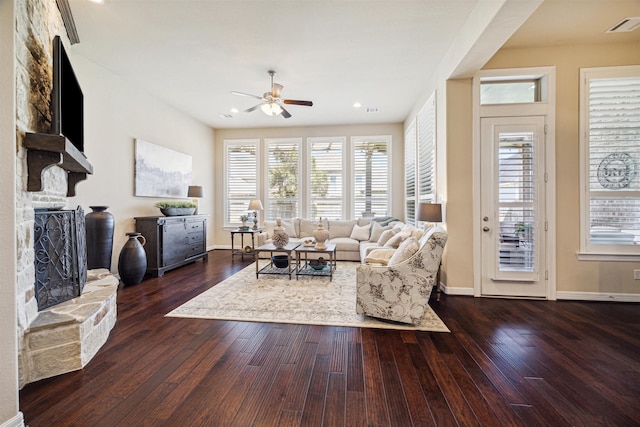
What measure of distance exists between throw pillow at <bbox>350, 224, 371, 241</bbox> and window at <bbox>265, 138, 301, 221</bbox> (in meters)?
1.65

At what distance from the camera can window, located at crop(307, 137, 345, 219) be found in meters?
6.74

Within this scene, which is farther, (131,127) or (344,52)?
(131,127)

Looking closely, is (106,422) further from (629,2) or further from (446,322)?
(629,2)

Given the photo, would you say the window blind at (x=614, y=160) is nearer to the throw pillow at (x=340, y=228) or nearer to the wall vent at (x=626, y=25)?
the wall vent at (x=626, y=25)

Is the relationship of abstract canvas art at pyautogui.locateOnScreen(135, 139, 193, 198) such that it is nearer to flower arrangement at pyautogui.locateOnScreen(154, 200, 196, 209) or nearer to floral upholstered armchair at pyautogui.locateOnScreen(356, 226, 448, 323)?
flower arrangement at pyautogui.locateOnScreen(154, 200, 196, 209)

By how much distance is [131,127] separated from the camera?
174 inches

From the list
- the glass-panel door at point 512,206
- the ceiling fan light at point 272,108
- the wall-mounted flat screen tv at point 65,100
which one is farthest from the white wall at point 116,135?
the glass-panel door at point 512,206

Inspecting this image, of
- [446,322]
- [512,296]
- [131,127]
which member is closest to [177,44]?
[131,127]

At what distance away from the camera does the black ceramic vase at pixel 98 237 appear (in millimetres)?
3461

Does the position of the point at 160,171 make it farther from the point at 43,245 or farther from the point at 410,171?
the point at 410,171

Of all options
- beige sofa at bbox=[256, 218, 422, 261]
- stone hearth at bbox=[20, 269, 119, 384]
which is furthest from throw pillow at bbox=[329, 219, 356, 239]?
stone hearth at bbox=[20, 269, 119, 384]

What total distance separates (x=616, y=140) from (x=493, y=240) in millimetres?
1869

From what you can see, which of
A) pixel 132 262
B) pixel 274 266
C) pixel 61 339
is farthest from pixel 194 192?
pixel 61 339

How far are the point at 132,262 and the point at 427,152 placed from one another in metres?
4.89
